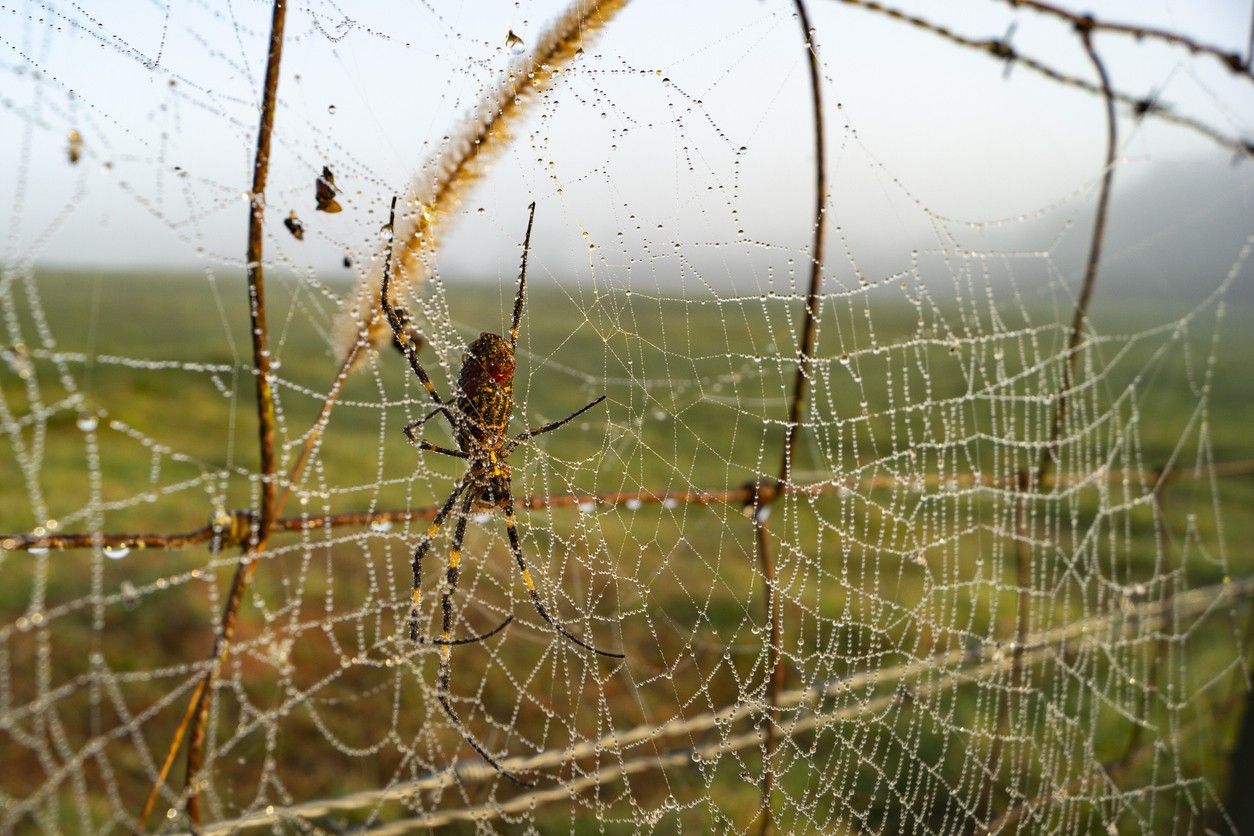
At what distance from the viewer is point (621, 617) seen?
1320 mm

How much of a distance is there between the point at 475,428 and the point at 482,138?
0.34 meters

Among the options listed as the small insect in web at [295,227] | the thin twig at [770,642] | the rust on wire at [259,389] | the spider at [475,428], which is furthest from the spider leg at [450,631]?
the thin twig at [770,642]

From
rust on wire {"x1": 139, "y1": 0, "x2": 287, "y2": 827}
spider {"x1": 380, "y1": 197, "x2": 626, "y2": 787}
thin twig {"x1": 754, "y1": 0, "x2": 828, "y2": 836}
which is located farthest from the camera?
thin twig {"x1": 754, "y1": 0, "x2": 828, "y2": 836}

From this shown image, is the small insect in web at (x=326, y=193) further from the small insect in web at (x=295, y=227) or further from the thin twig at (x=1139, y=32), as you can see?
the thin twig at (x=1139, y=32)

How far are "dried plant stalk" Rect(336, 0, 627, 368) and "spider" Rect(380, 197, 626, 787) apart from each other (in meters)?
0.04

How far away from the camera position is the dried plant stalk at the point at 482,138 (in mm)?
951

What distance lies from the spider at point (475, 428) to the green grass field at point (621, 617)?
5cm

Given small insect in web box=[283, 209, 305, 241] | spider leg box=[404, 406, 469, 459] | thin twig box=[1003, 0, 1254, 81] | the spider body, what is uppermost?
thin twig box=[1003, 0, 1254, 81]

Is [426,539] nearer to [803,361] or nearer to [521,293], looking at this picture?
[521,293]

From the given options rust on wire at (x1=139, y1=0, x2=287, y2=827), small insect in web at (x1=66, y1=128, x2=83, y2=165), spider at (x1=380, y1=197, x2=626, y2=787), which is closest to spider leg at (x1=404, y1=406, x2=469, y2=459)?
spider at (x1=380, y1=197, x2=626, y2=787)

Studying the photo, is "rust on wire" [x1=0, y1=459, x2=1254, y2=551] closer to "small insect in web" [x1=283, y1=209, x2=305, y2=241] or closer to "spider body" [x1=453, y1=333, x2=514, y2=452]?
"spider body" [x1=453, y1=333, x2=514, y2=452]

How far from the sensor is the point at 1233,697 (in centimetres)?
341

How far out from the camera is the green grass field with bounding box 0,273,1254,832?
1.44 m

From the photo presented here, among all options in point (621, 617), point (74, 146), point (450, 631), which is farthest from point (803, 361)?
point (74, 146)
